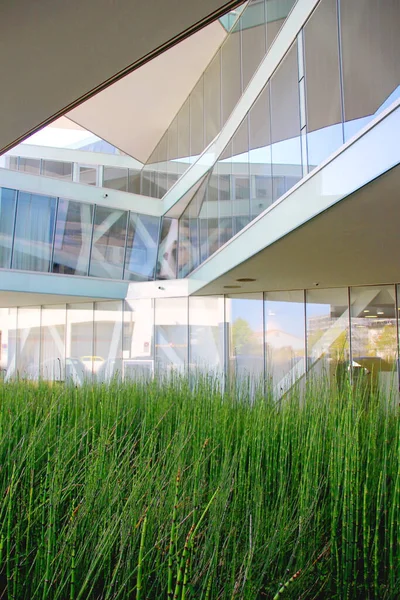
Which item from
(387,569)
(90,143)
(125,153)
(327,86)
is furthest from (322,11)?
(90,143)

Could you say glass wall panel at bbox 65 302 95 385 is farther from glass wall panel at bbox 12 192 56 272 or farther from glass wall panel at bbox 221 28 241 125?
glass wall panel at bbox 221 28 241 125

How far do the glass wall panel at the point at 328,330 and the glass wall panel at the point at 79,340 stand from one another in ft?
19.0

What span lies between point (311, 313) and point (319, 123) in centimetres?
537

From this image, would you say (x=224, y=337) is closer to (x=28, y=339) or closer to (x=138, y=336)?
(x=138, y=336)

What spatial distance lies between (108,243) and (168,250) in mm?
1449

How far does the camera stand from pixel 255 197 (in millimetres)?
5863

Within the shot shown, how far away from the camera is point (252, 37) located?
7.54 metres

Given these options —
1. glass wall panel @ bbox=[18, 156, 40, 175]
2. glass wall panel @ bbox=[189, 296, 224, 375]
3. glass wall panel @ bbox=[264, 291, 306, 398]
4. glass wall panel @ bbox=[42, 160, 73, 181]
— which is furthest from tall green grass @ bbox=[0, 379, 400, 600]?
glass wall panel @ bbox=[18, 156, 40, 175]

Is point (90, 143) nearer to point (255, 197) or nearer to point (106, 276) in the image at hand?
point (106, 276)

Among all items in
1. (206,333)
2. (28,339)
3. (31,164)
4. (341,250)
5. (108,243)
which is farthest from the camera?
(31,164)

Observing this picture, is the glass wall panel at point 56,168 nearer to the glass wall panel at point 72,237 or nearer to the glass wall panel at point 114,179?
the glass wall panel at point 114,179

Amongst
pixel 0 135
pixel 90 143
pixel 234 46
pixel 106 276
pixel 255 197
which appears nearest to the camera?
pixel 0 135

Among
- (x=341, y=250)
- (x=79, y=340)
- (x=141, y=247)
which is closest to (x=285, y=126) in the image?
(x=341, y=250)

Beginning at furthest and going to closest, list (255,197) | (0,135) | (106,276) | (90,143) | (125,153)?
1. (90,143)
2. (125,153)
3. (106,276)
4. (255,197)
5. (0,135)
